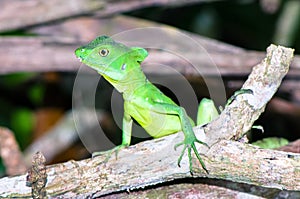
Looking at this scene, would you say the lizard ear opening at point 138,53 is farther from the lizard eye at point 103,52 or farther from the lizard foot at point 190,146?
the lizard foot at point 190,146

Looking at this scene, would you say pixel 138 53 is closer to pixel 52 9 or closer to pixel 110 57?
pixel 110 57

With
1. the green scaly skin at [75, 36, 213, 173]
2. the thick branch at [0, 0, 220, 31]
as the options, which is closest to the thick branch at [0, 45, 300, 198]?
the green scaly skin at [75, 36, 213, 173]

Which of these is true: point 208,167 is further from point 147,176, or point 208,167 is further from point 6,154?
point 6,154

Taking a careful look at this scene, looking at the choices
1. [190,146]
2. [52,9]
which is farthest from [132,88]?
[52,9]

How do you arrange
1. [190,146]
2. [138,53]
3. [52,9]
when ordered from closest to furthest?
[190,146] < [138,53] < [52,9]

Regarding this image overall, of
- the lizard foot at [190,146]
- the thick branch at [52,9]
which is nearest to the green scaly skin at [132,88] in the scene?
the lizard foot at [190,146]

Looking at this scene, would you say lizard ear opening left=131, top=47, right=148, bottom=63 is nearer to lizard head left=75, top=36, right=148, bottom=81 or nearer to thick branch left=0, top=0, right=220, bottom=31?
lizard head left=75, top=36, right=148, bottom=81
